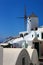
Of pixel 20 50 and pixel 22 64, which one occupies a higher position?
pixel 20 50

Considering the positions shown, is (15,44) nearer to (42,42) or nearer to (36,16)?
(42,42)

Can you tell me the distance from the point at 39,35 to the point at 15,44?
409cm

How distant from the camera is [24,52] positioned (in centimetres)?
1482

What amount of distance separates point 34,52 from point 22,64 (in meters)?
4.88

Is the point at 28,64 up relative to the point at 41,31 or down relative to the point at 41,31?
down

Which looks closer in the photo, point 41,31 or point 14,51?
point 14,51

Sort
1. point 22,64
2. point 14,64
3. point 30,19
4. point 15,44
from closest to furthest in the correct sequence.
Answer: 1. point 14,64
2. point 22,64
3. point 15,44
4. point 30,19

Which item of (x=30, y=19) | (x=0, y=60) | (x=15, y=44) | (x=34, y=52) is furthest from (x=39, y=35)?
(x=0, y=60)

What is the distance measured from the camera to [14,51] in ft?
46.3

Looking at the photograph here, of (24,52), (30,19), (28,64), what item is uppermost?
(30,19)

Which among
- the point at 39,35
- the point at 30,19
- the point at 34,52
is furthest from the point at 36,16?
the point at 34,52

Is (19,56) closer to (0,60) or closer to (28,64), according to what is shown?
(28,64)

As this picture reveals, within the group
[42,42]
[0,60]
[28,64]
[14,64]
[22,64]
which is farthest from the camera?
[42,42]

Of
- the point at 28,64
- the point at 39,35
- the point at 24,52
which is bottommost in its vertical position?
the point at 28,64
